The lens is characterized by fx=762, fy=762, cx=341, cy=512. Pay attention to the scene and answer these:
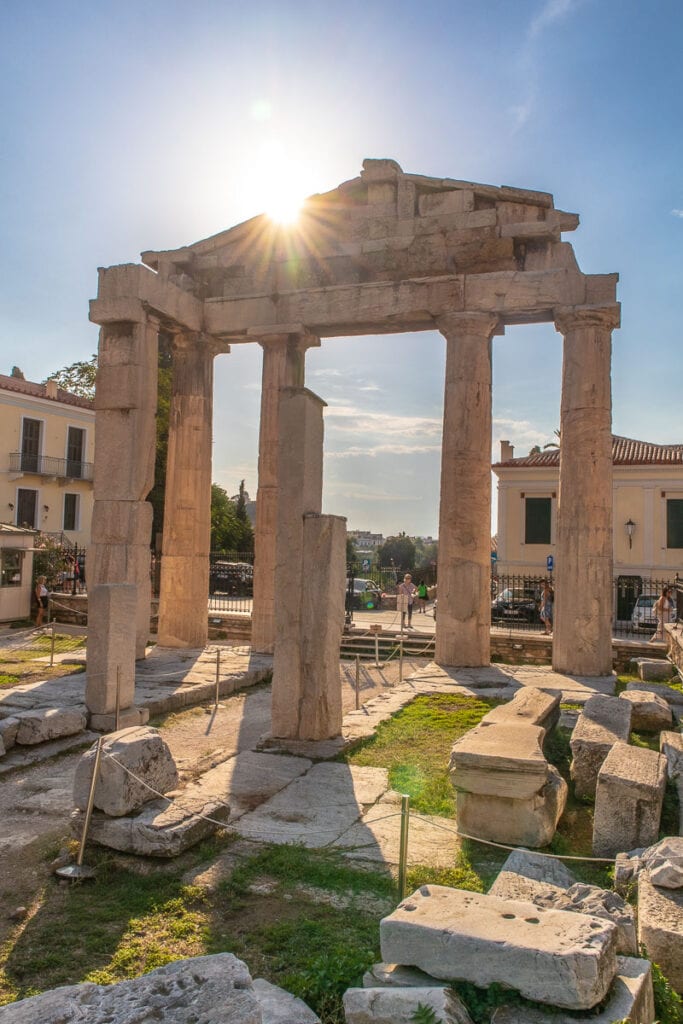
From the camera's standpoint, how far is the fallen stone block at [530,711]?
7457mm

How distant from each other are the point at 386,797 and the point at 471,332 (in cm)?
868

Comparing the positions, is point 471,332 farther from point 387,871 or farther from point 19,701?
point 387,871

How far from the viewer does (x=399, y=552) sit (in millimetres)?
60375

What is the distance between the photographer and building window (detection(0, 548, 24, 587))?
18.6m

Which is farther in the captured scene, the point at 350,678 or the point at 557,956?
the point at 350,678

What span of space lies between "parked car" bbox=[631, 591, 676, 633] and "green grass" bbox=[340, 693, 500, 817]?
10.4 meters

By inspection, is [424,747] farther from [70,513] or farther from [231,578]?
[70,513]

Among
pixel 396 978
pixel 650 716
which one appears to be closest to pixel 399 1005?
pixel 396 978

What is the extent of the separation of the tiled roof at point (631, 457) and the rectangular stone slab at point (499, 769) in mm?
22320

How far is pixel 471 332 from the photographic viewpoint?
42.7 feet

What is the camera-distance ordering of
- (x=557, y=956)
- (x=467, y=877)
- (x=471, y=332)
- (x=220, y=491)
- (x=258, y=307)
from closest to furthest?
(x=557, y=956)
(x=467, y=877)
(x=471, y=332)
(x=258, y=307)
(x=220, y=491)

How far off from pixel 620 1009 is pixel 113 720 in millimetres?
7042

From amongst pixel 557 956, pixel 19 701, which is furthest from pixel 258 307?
pixel 557 956

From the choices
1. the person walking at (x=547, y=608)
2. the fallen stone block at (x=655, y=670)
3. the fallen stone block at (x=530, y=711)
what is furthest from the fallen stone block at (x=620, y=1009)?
the person walking at (x=547, y=608)
